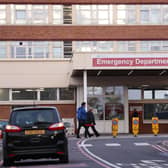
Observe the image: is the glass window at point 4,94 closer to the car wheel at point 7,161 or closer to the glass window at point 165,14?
the glass window at point 165,14

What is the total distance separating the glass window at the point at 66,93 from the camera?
1624 inches

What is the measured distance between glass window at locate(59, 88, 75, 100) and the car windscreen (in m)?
25.0

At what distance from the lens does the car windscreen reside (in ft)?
53.0

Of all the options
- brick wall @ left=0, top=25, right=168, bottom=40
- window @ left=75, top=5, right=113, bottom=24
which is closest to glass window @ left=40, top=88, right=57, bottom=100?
brick wall @ left=0, top=25, right=168, bottom=40

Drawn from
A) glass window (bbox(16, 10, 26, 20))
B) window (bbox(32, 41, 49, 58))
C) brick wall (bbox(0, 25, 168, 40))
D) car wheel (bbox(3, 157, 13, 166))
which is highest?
glass window (bbox(16, 10, 26, 20))

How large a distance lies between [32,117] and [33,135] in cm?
50

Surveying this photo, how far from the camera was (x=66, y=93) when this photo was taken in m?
41.3

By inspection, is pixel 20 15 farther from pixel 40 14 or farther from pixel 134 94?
pixel 134 94

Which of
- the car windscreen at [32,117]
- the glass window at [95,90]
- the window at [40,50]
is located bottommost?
the car windscreen at [32,117]

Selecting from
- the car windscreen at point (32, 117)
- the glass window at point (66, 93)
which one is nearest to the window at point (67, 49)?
the glass window at point (66, 93)

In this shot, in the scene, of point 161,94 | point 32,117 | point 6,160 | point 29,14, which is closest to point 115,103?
point 161,94

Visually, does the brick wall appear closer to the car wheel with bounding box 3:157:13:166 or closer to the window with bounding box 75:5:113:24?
the window with bounding box 75:5:113:24

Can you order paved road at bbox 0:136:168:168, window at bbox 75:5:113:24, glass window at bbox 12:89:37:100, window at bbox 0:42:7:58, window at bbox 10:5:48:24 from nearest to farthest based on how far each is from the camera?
1. paved road at bbox 0:136:168:168
2. window at bbox 0:42:7:58
3. glass window at bbox 12:89:37:100
4. window at bbox 10:5:48:24
5. window at bbox 75:5:113:24

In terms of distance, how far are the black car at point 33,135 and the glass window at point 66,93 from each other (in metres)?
25.0
